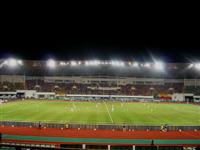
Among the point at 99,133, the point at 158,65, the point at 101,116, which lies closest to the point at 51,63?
the point at 158,65

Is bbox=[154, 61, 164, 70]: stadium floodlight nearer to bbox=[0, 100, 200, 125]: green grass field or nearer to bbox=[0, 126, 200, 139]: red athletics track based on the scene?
bbox=[0, 100, 200, 125]: green grass field

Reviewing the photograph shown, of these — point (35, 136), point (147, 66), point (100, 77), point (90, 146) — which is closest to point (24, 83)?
point (100, 77)

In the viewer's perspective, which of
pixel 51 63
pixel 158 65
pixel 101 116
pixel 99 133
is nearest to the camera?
pixel 99 133

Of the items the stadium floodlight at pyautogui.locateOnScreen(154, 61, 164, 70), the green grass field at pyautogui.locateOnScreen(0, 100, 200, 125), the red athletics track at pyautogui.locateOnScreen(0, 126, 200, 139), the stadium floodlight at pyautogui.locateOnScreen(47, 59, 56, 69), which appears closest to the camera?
the red athletics track at pyautogui.locateOnScreen(0, 126, 200, 139)

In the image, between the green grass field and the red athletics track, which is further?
the green grass field

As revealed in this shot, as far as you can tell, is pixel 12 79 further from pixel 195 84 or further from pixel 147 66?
pixel 195 84

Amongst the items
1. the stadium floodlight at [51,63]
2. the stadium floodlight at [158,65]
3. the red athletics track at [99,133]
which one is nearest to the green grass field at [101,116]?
the red athletics track at [99,133]

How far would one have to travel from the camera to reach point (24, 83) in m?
96.5

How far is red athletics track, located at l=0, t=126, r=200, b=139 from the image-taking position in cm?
3048

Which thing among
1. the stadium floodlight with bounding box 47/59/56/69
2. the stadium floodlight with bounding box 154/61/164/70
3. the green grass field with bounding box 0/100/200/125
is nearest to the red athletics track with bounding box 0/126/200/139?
the green grass field with bounding box 0/100/200/125

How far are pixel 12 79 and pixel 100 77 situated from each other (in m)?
31.3

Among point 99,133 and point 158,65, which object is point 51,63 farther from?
point 99,133

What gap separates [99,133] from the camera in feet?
104

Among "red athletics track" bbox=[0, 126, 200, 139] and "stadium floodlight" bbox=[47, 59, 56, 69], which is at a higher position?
"stadium floodlight" bbox=[47, 59, 56, 69]
